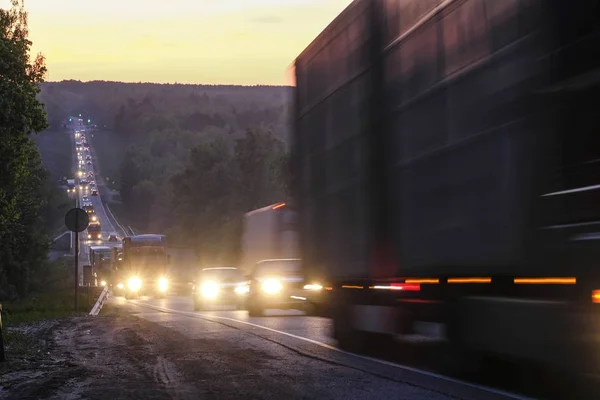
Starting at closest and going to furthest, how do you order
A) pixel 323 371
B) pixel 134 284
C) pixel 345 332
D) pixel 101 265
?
pixel 323 371
pixel 345 332
pixel 134 284
pixel 101 265

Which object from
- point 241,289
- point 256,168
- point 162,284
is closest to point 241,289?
point 241,289

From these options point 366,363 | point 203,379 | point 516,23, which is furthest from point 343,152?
point 516,23

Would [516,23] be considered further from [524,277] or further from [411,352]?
[411,352]

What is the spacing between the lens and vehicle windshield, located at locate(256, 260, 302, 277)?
26.7 meters

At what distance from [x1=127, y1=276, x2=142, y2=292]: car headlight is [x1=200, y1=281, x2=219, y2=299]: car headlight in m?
18.7

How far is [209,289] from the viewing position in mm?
32281

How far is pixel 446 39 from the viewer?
35.4 feet

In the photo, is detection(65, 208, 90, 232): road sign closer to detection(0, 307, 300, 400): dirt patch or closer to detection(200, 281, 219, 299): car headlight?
detection(200, 281, 219, 299): car headlight

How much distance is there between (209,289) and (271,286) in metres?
6.53

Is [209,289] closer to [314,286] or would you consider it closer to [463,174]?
[314,286]

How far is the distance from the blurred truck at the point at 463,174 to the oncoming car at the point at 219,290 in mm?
16475

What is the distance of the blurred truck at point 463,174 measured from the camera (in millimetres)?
8156

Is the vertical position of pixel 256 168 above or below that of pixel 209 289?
above

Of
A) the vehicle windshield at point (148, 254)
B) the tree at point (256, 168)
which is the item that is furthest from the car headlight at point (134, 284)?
the tree at point (256, 168)
